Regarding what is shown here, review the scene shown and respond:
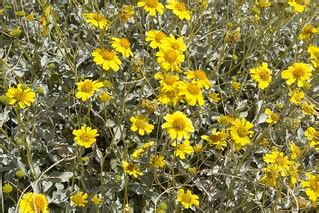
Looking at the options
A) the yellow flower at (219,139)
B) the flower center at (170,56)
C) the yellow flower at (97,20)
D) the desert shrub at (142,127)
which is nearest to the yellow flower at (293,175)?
the desert shrub at (142,127)

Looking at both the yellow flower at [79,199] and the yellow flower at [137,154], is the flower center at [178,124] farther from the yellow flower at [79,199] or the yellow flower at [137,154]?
the yellow flower at [79,199]

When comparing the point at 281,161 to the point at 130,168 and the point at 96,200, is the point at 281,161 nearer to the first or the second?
the point at 130,168

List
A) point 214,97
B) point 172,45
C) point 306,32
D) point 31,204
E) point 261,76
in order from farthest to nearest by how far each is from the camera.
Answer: point 306,32 < point 214,97 < point 261,76 < point 172,45 < point 31,204

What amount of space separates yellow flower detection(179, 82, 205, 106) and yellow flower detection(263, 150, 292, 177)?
35 cm

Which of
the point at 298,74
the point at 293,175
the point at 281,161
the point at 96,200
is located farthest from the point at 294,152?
the point at 96,200

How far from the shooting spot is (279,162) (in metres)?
1.94

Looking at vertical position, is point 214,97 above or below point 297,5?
below

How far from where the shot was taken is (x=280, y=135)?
2.37 metres

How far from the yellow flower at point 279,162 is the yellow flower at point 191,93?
0.35m

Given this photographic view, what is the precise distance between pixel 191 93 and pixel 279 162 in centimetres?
44

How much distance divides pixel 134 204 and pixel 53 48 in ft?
2.90

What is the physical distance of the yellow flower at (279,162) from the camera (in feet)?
6.22

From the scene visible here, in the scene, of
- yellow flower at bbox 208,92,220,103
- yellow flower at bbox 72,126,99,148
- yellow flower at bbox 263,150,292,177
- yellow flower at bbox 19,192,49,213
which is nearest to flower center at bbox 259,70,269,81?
yellow flower at bbox 208,92,220,103

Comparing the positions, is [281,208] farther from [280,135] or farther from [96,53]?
[96,53]
